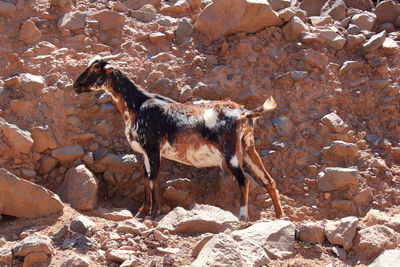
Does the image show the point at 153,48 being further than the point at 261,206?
Yes

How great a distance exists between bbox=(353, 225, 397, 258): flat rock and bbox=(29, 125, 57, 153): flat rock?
15.1ft

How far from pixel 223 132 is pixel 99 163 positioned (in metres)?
2.04

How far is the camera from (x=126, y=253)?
4898 mm

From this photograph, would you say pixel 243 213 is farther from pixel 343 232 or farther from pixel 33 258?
pixel 33 258

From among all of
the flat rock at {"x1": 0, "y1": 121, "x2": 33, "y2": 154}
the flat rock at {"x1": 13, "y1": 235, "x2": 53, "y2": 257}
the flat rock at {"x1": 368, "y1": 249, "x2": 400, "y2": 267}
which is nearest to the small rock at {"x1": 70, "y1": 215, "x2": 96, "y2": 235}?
the flat rock at {"x1": 13, "y1": 235, "x2": 53, "y2": 257}

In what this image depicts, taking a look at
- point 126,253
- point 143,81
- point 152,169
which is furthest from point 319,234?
point 143,81

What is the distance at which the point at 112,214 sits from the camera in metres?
6.44

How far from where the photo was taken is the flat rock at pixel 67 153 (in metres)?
7.17

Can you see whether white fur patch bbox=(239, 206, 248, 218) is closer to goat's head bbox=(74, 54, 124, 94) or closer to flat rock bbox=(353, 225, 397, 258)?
flat rock bbox=(353, 225, 397, 258)

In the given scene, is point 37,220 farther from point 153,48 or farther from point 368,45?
point 368,45

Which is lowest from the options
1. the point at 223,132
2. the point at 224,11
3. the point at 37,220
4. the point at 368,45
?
the point at 37,220

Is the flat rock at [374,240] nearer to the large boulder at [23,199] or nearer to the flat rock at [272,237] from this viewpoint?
the flat rock at [272,237]

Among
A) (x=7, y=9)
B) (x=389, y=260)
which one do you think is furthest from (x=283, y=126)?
(x=7, y=9)

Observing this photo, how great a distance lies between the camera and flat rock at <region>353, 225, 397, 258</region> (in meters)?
4.78
